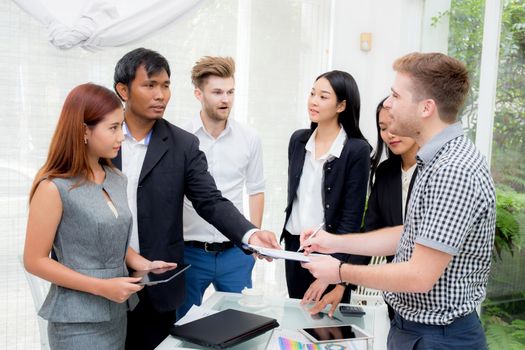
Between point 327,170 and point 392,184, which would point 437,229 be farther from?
point 327,170

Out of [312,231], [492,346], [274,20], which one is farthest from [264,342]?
[274,20]

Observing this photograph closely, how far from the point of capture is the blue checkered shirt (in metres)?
1.40

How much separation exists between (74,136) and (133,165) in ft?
1.76

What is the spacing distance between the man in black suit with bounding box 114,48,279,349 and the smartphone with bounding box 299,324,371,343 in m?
0.44

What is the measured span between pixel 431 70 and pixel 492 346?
7.81 ft

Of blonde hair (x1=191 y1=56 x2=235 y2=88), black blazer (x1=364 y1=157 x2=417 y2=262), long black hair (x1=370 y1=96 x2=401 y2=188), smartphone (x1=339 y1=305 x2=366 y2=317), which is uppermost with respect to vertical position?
blonde hair (x1=191 y1=56 x2=235 y2=88)

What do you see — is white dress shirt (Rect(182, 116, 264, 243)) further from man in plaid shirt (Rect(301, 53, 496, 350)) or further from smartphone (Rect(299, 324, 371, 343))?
man in plaid shirt (Rect(301, 53, 496, 350))

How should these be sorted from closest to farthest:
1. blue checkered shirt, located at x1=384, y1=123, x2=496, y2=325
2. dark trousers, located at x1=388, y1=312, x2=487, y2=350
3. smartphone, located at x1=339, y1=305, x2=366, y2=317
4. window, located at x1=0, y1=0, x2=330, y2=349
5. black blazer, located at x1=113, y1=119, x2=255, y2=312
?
blue checkered shirt, located at x1=384, y1=123, x2=496, y2=325 → dark trousers, located at x1=388, y1=312, x2=487, y2=350 → smartphone, located at x1=339, y1=305, x2=366, y2=317 → black blazer, located at x1=113, y1=119, x2=255, y2=312 → window, located at x1=0, y1=0, x2=330, y2=349

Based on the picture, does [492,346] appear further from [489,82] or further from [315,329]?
[315,329]

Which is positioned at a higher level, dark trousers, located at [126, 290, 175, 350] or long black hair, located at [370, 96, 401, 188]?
long black hair, located at [370, 96, 401, 188]

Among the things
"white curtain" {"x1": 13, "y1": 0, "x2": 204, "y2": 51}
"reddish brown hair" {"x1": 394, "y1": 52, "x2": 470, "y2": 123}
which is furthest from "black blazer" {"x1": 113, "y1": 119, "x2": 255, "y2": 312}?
"white curtain" {"x1": 13, "y1": 0, "x2": 204, "y2": 51}

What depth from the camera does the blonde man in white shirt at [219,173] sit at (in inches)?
108

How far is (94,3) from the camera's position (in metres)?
3.29

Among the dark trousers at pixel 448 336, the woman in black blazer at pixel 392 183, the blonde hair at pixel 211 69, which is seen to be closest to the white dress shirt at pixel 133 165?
the blonde hair at pixel 211 69
